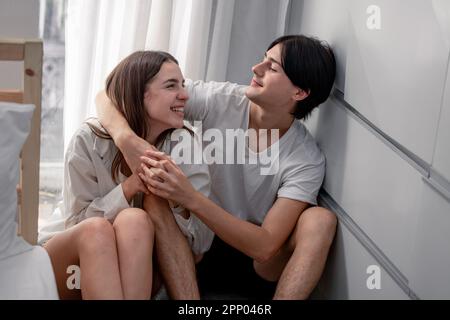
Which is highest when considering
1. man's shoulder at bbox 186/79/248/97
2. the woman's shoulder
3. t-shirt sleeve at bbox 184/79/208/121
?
man's shoulder at bbox 186/79/248/97

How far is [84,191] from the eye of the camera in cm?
192

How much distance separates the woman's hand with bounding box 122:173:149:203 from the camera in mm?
1873

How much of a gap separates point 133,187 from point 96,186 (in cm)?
12

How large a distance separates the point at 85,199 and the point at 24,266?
0.42m

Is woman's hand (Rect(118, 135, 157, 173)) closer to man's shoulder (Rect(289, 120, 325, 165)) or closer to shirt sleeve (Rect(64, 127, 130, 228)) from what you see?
shirt sleeve (Rect(64, 127, 130, 228))

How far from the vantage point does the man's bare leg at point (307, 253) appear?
187cm

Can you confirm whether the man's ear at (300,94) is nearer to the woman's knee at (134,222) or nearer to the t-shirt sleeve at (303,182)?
the t-shirt sleeve at (303,182)

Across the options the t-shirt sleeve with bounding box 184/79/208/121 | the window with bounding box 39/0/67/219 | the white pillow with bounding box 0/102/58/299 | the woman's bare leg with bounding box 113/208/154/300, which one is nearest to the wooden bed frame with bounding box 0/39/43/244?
the white pillow with bounding box 0/102/58/299

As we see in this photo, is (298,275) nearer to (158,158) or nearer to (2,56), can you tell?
(158,158)

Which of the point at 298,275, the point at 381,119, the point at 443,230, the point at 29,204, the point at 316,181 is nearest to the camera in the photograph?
the point at 443,230

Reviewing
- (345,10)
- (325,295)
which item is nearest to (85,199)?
(325,295)

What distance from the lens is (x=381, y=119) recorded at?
174 centimetres

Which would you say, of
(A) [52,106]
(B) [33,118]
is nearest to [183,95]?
(B) [33,118]

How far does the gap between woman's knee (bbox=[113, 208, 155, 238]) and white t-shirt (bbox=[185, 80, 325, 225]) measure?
1.16ft
